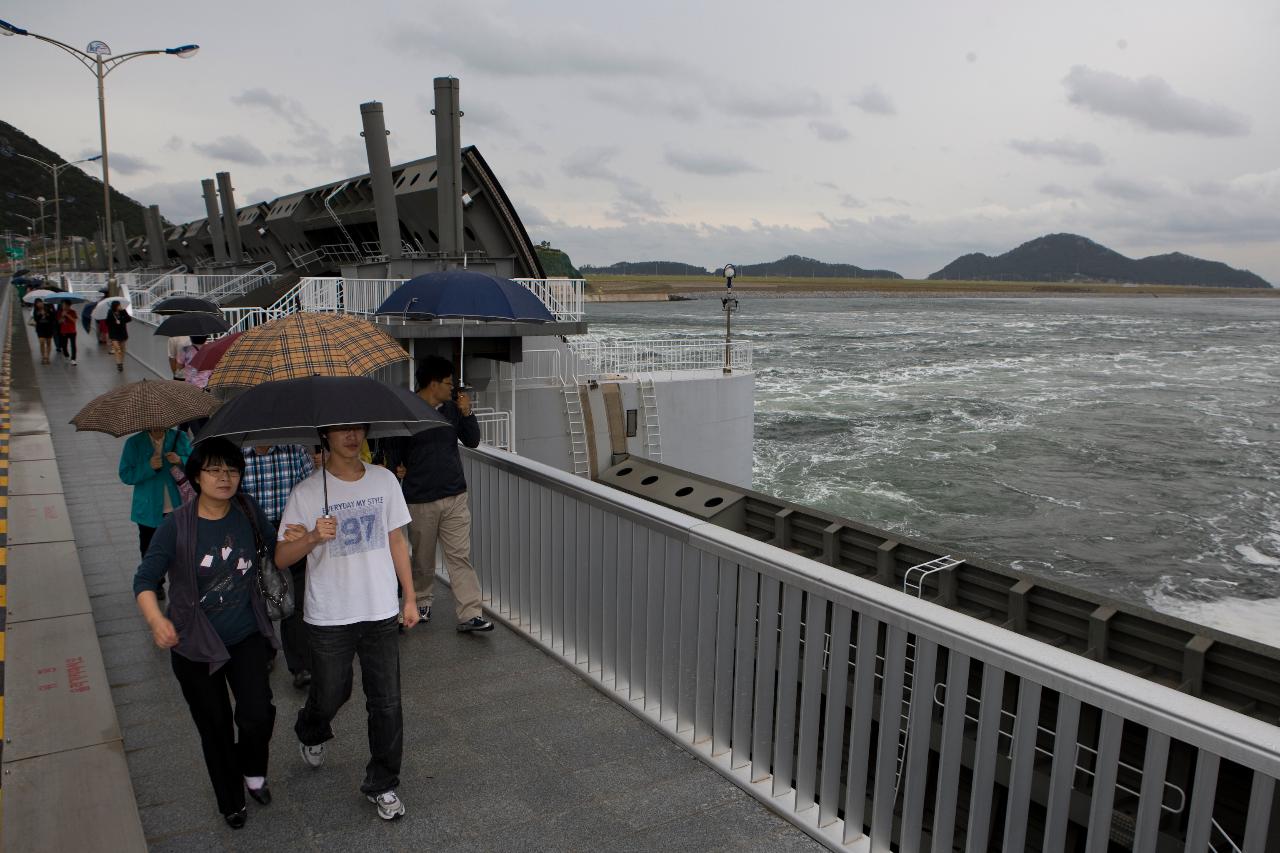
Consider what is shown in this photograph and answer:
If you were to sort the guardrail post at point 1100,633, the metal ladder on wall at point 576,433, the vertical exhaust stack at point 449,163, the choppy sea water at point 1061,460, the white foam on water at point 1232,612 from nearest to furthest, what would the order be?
1. the guardrail post at point 1100,633
2. the white foam on water at point 1232,612
3. the vertical exhaust stack at point 449,163
4. the choppy sea water at point 1061,460
5. the metal ladder on wall at point 576,433

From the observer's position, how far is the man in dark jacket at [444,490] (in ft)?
18.2

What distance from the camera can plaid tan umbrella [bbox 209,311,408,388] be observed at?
445cm

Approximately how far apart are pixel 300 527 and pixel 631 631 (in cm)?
194

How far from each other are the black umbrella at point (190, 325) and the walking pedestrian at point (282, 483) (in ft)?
22.0

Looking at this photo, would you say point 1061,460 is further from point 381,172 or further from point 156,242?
point 156,242

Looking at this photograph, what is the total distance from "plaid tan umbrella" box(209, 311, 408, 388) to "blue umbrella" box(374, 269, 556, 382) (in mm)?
2570

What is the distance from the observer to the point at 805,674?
382cm

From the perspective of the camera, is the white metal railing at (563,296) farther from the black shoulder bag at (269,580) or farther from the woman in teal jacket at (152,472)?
the black shoulder bag at (269,580)

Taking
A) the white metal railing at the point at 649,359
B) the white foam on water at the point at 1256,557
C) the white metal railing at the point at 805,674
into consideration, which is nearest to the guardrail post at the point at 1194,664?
the white metal railing at the point at 805,674

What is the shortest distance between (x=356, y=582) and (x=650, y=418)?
79.9 feet

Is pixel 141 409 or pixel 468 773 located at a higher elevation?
pixel 141 409

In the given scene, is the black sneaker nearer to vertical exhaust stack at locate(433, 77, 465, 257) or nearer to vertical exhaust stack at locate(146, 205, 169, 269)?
vertical exhaust stack at locate(433, 77, 465, 257)

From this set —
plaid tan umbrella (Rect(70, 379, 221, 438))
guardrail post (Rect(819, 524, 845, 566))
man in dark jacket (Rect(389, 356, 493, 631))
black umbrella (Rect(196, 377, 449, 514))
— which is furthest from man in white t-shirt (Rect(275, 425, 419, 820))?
guardrail post (Rect(819, 524, 845, 566))

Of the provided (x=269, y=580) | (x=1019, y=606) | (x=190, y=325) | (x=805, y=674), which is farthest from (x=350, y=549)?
(x=1019, y=606)
